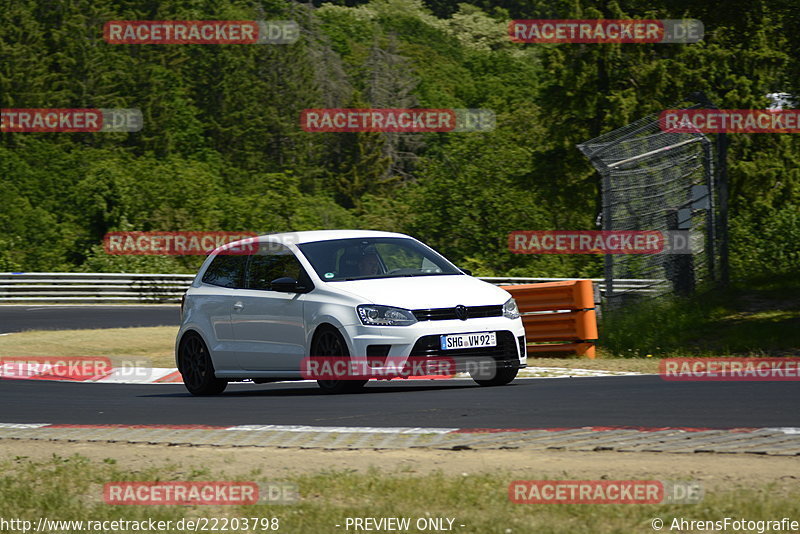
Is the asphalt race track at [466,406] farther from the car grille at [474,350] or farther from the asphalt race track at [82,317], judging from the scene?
the asphalt race track at [82,317]

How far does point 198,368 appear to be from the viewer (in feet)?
46.4

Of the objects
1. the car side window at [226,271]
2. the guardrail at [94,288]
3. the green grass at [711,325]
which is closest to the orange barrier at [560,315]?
the green grass at [711,325]

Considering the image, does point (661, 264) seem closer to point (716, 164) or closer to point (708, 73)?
point (716, 164)

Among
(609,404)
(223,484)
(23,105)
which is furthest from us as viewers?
(23,105)

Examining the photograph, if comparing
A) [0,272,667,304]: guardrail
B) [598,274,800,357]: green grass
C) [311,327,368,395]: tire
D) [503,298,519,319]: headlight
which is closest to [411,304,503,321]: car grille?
[503,298,519,319]: headlight

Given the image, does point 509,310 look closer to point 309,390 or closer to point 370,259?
point 370,259

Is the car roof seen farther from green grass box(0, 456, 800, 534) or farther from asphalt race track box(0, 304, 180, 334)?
asphalt race track box(0, 304, 180, 334)

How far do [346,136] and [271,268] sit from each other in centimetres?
8543

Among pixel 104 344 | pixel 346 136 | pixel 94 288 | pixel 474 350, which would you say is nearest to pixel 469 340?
pixel 474 350

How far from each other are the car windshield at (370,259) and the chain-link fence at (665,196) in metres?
6.89

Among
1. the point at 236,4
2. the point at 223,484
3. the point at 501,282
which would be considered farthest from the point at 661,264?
the point at 236,4

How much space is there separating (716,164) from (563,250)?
30235 mm

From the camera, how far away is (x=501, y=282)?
138 ft

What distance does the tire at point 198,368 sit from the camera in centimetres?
1402
